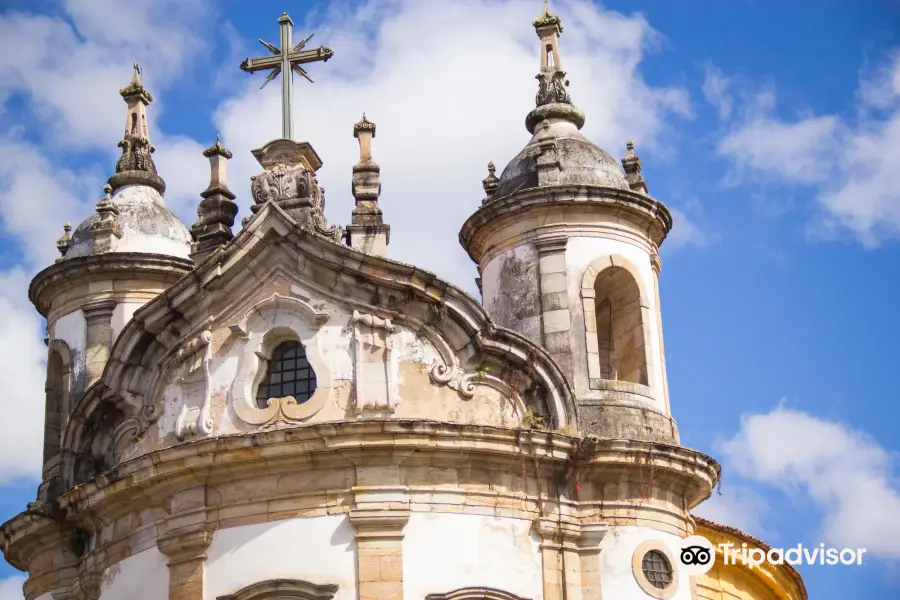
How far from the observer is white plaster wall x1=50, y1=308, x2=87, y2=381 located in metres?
25.6

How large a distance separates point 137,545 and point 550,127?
30.6ft

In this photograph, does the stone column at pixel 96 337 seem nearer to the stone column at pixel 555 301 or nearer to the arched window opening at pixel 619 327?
the stone column at pixel 555 301

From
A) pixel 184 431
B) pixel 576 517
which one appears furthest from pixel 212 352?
pixel 576 517

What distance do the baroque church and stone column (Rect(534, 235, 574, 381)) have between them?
0.03 m

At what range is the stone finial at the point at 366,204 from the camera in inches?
859

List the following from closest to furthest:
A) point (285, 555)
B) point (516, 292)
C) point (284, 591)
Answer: point (284, 591) → point (285, 555) → point (516, 292)

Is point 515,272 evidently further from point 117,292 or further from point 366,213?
point 117,292

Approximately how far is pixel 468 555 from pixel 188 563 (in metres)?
3.82

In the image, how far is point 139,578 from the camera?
2097 centimetres

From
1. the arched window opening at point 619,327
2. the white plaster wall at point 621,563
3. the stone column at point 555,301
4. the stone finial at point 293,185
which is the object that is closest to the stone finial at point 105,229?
the stone finial at point 293,185

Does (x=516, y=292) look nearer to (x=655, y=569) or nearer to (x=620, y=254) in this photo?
(x=620, y=254)

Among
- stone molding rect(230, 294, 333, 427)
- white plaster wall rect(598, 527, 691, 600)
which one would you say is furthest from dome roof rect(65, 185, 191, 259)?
white plaster wall rect(598, 527, 691, 600)

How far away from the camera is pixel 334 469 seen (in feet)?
65.5

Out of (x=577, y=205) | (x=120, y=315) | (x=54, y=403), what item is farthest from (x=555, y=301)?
(x=54, y=403)
